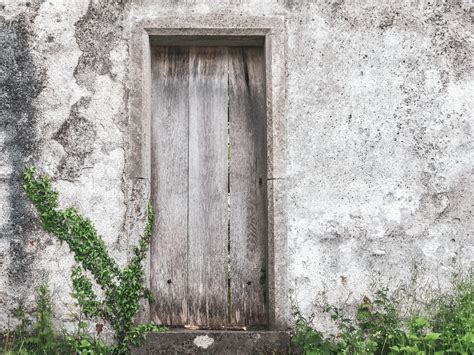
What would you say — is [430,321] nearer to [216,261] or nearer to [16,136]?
[216,261]

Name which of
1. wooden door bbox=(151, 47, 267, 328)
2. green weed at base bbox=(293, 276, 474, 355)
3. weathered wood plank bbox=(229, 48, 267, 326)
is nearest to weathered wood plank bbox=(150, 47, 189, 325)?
wooden door bbox=(151, 47, 267, 328)

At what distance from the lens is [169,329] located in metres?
4.11

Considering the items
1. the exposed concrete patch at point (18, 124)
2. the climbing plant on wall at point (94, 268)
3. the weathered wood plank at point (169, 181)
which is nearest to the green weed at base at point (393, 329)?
the weathered wood plank at point (169, 181)

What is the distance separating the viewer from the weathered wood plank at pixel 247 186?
13.8ft

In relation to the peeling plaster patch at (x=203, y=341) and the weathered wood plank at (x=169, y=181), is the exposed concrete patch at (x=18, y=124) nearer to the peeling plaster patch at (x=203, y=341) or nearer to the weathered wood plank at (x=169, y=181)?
the weathered wood plank at (x=169, y=181)

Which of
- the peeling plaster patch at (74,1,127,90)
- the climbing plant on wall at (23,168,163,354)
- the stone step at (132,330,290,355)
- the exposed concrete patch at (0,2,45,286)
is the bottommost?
the stone step at (132,330,290,355)

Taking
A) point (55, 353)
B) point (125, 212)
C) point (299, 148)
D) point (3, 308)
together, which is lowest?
point (55, 353)

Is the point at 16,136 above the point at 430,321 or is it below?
above

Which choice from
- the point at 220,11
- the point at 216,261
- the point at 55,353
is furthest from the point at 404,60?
the point at 55,353

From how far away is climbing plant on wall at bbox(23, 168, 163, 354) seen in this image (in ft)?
12.9

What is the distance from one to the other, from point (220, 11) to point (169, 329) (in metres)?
2.13

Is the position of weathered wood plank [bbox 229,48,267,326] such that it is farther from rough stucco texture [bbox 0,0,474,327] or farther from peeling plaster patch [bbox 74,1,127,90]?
peeling plaster patch [bbox 74,1,127,90]

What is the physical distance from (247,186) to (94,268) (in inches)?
45.5

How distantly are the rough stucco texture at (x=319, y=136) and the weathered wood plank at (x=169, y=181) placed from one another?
28 centimetres
